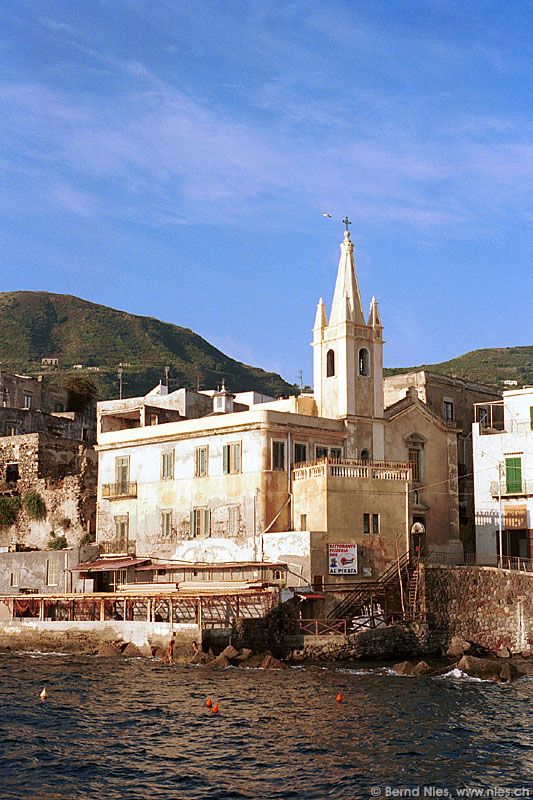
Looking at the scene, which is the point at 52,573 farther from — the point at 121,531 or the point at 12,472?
the point at 12,472

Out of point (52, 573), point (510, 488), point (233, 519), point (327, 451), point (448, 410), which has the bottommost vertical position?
point (52, 573)

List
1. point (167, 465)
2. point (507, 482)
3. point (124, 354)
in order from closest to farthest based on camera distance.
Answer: point (167, 465) < point (507, 482) < point (124, 354)

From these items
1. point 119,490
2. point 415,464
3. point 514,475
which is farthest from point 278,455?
point 514,475

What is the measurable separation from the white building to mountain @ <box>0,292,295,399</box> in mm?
95149

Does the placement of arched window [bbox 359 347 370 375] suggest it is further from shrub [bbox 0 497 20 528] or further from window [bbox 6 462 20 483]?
window [bbox 6 462 20 483]

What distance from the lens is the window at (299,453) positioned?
5475cm

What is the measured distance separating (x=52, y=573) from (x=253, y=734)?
29.0 m

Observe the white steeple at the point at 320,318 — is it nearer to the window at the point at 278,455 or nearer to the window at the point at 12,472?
the window at the point at 278,455

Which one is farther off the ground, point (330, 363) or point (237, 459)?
point (330, 363)

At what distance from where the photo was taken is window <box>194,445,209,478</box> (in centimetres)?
5634

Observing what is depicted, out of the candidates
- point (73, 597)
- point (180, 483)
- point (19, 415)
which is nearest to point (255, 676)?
point (73, 597)

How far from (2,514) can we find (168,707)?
34383mm

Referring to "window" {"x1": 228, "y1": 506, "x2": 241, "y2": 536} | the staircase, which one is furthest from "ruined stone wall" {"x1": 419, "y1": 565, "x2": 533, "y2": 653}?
"window" {"x1": 228, "y1": 506, "x2": 241, "y2": 536}

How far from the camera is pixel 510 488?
2384 inches
